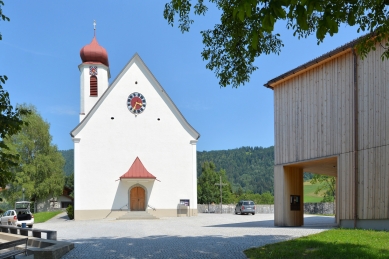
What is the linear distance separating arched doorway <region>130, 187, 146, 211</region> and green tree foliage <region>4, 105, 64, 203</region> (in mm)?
19541

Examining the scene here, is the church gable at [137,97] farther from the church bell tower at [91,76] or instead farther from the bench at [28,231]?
the bench at [28,231]

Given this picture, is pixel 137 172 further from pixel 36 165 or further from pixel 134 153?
pixel 36 165

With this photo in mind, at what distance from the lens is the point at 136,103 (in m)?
38.8

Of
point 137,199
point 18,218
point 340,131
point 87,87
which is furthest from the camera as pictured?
point 87,87

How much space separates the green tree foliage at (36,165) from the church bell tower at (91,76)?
37.0ft

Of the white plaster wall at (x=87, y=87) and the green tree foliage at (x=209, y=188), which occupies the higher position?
the white plaster wall at (x=87, y=87)

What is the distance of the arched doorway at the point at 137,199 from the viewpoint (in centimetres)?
3762

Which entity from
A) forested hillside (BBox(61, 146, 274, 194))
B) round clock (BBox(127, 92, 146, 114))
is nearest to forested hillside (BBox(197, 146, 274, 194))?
forested hillside (BBox(61, 146, 274, 194))

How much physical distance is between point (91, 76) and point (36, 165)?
15.6 meters

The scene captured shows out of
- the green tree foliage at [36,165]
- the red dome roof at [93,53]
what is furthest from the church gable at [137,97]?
the green tree foliage at [36,165]

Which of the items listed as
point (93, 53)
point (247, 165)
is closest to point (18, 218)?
point (93, 53)

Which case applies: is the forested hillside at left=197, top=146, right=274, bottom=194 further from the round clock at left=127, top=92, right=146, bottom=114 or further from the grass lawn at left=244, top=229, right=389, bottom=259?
the grass lawn at left=244, top=229, right=389, bottom=259

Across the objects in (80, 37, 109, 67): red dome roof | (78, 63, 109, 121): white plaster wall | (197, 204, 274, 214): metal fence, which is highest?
(80, 37, 109, 67): red dome roof

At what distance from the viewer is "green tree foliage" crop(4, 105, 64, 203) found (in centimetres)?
5225
